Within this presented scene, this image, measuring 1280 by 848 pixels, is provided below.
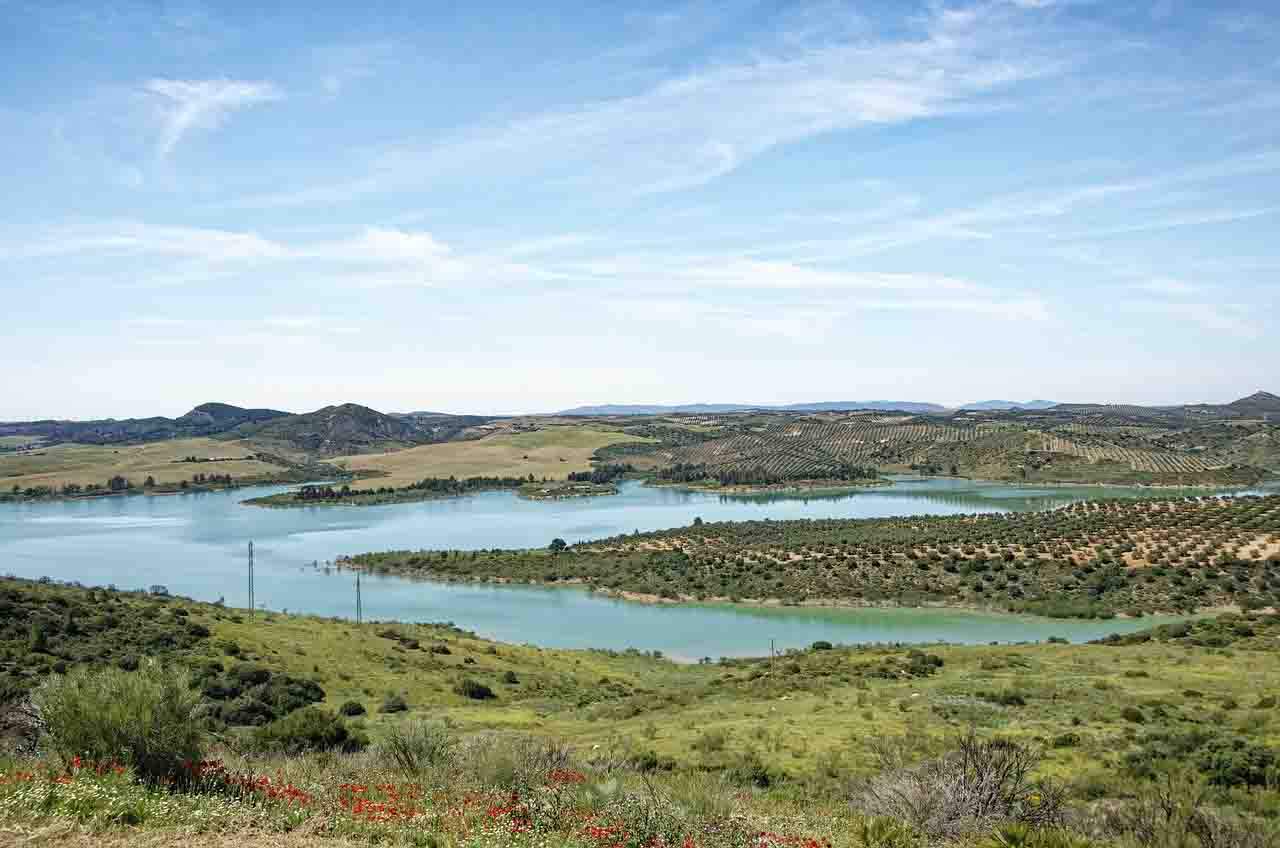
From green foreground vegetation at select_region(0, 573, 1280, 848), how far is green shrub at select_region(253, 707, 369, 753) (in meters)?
0.06

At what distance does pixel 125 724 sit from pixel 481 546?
61.9 metres

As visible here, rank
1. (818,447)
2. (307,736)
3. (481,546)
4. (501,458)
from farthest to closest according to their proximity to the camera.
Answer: (501,458), (818,447), (481,546), (307,736)

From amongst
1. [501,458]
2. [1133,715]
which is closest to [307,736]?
[1133,715]

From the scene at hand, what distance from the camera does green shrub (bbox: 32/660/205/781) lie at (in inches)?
309

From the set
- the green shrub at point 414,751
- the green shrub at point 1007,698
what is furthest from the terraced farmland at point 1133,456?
the green shrub at point 414,751

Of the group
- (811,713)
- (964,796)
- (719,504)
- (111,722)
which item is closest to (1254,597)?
(811,713)

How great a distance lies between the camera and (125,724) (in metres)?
7.86

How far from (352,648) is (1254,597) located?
3813 centimetres

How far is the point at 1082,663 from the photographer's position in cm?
2186

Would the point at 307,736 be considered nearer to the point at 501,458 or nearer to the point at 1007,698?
the point at 1007,698

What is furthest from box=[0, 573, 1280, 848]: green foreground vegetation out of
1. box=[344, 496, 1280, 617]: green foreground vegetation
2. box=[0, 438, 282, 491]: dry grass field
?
box=[0, 438, 282, 491]: dry grass field

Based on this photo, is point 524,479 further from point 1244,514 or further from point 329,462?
point 1244,514

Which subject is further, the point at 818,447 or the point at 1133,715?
the point at 818,447

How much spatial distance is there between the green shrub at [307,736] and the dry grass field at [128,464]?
13114 centimetres
